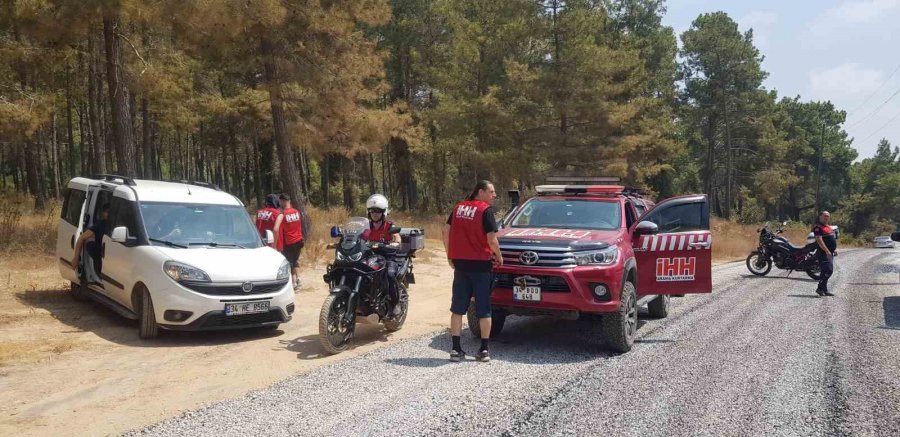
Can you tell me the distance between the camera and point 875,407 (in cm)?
530

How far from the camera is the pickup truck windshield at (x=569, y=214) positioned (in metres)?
8.37

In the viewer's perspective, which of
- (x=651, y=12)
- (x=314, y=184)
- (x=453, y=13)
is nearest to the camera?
(x=453, y=13)

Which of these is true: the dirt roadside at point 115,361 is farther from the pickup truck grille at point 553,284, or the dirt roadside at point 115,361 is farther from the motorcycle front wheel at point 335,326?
the pickup truck grille at point 553,284

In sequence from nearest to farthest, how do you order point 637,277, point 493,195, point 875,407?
1. point 875,407
2. point 493,195
3. point 637,277

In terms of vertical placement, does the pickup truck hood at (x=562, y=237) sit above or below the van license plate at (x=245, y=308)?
above

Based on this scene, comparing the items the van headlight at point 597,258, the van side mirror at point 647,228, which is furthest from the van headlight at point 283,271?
the van side mirror at point 647,228

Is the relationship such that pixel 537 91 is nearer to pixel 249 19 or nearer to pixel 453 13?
pixel 453 13

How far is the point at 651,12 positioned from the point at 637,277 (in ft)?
127

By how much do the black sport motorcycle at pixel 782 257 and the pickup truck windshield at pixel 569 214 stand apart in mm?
11034

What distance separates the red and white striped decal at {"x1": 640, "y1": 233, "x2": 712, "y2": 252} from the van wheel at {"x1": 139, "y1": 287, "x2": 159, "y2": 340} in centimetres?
620

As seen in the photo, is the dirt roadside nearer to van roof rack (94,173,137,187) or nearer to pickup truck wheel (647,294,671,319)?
van roof rack (94,173,137,187)

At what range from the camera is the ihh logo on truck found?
27.8 ft

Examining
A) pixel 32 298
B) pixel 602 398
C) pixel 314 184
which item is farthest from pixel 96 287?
pixel 314 184

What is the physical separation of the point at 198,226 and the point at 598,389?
5.85 metres
